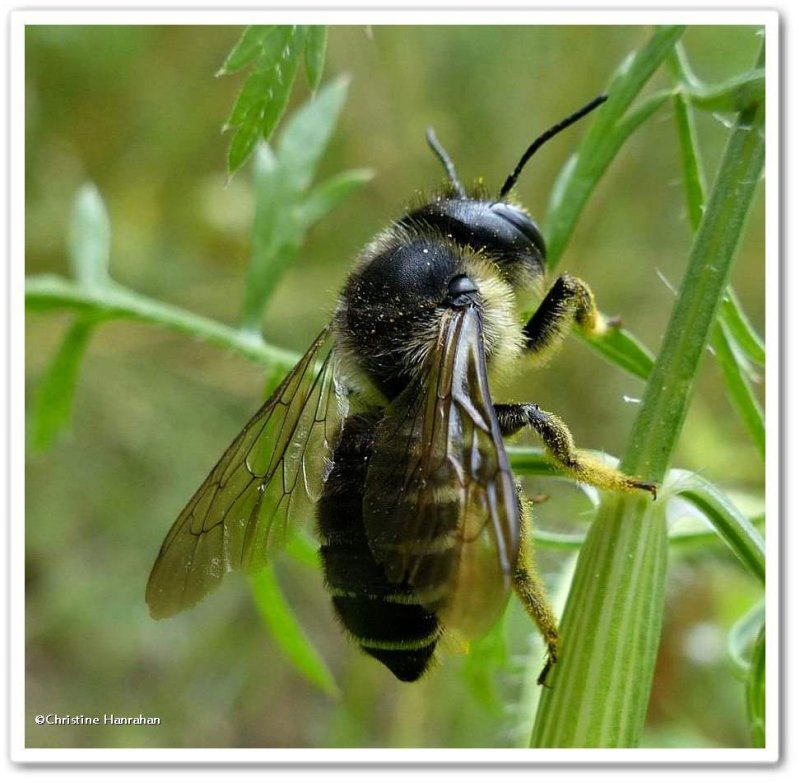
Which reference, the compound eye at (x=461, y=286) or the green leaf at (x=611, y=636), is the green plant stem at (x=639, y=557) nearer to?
the green leaf at (x=611, y=636)

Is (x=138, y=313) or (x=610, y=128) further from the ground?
(x=610, y=128)

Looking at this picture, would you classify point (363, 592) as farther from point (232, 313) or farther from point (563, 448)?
point (232, 313)

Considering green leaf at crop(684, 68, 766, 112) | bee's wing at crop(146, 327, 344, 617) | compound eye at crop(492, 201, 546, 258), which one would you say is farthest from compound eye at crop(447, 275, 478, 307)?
green leaf at crop(684, 68, 766, 112)

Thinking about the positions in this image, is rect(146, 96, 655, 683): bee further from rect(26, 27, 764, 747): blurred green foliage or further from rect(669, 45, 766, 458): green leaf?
rect(26, 27, 764, 747): blurred green foliage

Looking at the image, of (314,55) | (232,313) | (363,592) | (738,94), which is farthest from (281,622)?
(232,313)

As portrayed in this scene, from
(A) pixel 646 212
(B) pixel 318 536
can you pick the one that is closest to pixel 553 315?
(B) pixel 318 536
